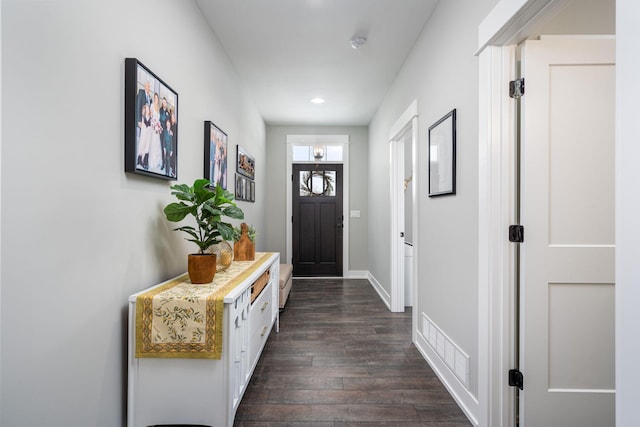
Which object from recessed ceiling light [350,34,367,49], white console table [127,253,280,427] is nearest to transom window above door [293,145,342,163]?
recessed ceiling light [350,34,367,49]

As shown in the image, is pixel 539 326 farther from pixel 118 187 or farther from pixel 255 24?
pixel 255 24

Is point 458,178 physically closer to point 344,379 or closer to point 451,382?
point 451,382

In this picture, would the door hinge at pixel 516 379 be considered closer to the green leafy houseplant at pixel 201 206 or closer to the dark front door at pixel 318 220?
the green leafy houseplant at pixel 201 206

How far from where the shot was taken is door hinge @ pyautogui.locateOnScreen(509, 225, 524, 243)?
1535mm

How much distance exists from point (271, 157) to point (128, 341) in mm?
4410

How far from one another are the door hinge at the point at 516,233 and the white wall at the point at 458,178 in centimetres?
19

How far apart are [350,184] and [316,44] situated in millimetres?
2978

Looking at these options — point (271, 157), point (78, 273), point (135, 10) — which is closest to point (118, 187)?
point (78, 273)

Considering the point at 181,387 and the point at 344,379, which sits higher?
the point at 181,387

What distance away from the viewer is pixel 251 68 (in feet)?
11.1

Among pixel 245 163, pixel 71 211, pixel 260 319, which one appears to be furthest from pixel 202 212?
pixel 245 163

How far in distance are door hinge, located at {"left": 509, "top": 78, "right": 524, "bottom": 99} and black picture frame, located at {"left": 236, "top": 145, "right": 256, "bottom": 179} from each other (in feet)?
8.45

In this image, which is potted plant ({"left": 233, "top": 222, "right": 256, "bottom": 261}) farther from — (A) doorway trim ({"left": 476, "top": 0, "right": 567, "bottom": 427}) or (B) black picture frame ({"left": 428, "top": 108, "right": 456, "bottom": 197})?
(A) doorway trim ({"left": 476, "top": 0, "right": 567, "bottom": 427})

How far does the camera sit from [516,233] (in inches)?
60.9
